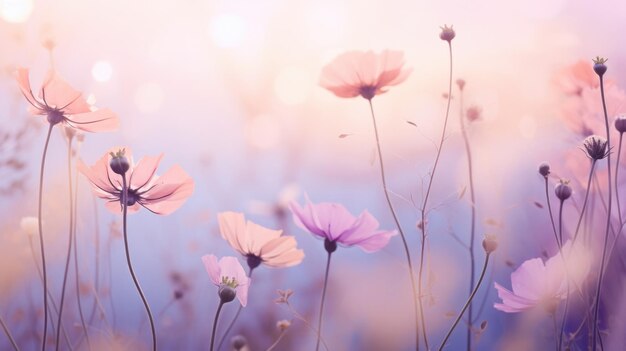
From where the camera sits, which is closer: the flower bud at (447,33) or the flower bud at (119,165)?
the flower bud at (119,165)

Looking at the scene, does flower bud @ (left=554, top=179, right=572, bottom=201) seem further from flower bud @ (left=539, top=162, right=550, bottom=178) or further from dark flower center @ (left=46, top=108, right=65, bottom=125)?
dark flower center @ (left=46, top=108, right=65, bottom=125)

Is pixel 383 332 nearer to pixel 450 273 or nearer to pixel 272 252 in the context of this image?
pixel 450 273

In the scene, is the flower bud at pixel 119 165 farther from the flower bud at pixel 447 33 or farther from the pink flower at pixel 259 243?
the flower bud at pixel 447 33

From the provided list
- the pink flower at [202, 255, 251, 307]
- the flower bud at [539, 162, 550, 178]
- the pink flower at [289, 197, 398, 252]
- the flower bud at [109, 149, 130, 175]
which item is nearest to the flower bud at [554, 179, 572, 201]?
the flower bud at [539, 162, 550, 178]

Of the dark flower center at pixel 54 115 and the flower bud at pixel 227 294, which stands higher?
the dark flower center at pixel 54 115

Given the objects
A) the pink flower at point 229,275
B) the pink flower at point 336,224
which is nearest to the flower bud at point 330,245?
the pink flower at point 336,224

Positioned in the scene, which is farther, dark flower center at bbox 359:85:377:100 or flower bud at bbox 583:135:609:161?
dark flower center at bbox 359:85:377:100

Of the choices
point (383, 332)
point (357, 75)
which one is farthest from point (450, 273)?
point (357, 75)
